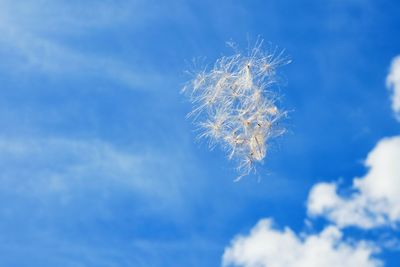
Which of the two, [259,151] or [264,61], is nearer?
[259,151]

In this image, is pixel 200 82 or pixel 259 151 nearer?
pixel 259 151

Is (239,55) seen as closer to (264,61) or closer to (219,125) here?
(264,61)

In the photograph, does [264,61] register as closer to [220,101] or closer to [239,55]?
[239,55]

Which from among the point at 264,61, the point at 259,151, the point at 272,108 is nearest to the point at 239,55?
the point at 264,61

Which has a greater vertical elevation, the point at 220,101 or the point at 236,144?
the point at 220,101

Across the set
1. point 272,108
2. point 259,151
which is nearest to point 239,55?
point 272,108

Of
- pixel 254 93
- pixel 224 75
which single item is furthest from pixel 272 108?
pixel 224 75

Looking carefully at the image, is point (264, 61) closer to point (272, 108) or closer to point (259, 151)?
point (272, 108)

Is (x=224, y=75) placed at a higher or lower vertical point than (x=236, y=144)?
higher

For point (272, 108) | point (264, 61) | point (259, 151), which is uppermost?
point (264, 61)
